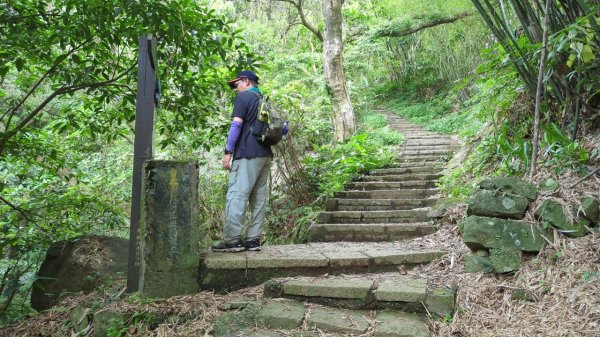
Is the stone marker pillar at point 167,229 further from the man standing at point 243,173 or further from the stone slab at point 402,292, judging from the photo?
the stone slab at point 402,292

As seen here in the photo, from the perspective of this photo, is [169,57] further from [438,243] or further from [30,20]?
[438,243]

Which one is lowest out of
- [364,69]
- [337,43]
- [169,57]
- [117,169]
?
[117,169]

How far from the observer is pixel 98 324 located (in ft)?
8.95

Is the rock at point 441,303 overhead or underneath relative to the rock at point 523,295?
underneath

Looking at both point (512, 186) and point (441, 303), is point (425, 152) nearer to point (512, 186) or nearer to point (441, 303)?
point (512, 186)

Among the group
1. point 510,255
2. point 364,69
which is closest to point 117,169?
point 510,255

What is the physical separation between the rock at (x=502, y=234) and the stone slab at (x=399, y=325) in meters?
0.80

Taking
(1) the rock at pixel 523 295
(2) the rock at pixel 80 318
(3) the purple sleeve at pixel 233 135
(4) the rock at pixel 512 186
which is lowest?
(2) the rock at pixel 80 318

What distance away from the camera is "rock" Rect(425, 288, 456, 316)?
104 inches

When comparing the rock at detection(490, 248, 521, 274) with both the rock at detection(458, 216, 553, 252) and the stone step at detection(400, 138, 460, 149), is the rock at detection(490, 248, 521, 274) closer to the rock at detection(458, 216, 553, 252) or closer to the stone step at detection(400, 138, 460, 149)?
the rock at detection(458, 216, 553, 252)

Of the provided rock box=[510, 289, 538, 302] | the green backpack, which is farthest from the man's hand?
rock box=[510, 289, 538, 302]

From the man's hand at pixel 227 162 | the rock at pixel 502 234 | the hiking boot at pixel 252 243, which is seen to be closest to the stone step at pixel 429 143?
the rock at pixel 502 234

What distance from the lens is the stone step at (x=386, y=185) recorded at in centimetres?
625

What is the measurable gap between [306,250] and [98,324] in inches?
67.6
